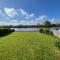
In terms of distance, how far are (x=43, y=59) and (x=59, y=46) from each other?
3.79 metres

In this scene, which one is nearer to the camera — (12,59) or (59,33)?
(12,59)

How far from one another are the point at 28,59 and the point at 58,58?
5.14 feet

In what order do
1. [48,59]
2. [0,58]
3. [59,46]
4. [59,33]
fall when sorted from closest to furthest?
[48,59], [0,58], [59,46], [59,33]

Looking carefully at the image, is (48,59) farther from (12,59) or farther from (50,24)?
(50,24)

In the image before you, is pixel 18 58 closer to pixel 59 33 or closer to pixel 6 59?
pixel 6 59

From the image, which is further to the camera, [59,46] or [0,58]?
[59,46]

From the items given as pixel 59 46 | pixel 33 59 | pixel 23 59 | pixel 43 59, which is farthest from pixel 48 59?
pixel 59 46

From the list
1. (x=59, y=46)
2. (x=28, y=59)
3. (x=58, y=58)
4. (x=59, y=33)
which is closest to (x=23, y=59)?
(x=28, y=59)

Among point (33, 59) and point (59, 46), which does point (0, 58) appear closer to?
point (33, 59)

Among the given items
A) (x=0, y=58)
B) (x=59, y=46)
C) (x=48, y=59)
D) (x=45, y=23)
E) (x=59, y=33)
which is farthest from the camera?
(x=45, y=23)

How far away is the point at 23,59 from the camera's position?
7.70 meters

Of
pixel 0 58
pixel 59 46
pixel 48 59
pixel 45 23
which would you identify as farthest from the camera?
pixel 45 23

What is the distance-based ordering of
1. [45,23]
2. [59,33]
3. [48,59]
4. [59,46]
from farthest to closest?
[45,23] → [59,33] → [59,46] → [48,59]

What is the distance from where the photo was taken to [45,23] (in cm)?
7806
